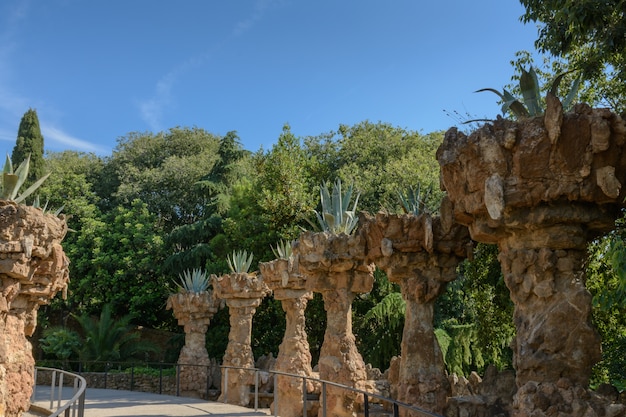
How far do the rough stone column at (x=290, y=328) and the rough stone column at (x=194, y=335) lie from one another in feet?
16.7

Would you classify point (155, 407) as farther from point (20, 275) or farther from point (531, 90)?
point (531, 90)

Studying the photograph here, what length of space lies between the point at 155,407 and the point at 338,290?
459 cm

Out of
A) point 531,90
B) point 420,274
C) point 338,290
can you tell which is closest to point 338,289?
point 338,290

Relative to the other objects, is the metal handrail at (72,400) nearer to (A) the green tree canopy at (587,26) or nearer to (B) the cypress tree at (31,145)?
(A) the green tree canopy at (587,26)

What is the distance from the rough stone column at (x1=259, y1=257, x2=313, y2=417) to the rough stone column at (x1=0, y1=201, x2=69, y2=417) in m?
4.50

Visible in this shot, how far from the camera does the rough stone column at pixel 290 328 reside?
11734mm

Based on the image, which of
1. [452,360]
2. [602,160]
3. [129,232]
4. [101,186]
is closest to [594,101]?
[602,160]

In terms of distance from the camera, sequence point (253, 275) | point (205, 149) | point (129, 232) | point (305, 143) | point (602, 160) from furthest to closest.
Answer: point (205, 149)
point (305, 143)
point (129, 232)
point (253, 275)
point (602, 160)

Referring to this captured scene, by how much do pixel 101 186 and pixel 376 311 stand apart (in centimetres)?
1943

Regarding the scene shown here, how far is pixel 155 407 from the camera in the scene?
12.0 meters

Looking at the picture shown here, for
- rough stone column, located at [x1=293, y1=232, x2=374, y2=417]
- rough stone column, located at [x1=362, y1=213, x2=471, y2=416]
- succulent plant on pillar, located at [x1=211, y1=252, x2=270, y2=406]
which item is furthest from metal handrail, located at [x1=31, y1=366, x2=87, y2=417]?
succulent plant on pillar, located at [x1=211, y1=252, x2=270, y2=406]

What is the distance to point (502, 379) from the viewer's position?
776 centimetres

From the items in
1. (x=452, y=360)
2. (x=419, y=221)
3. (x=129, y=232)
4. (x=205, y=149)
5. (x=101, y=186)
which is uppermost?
(x=205, y=149)

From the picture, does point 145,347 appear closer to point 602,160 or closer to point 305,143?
point 305,143
